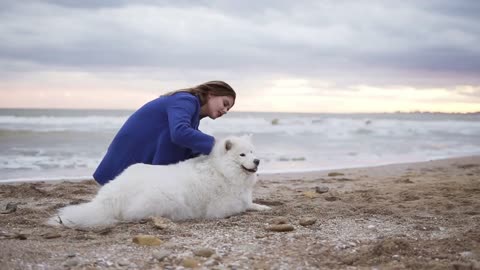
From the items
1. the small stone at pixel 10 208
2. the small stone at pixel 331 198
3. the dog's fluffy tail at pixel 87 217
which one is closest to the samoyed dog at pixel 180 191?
the dog's fluffy tail at pixel 87 217

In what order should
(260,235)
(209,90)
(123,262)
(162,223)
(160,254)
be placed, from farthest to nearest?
(209,90) < (162,223) < (260,235) < (160,254) < (123,262)

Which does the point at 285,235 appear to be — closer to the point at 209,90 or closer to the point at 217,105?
the point at 217,105

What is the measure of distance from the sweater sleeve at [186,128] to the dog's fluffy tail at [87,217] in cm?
90

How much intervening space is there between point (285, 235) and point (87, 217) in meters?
1.68

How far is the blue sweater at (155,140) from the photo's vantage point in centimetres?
496

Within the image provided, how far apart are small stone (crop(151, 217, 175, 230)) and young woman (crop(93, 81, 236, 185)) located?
0.83 meters

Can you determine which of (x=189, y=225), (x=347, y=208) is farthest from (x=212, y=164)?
(x=347, y=208)

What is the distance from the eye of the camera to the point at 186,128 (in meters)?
4.76

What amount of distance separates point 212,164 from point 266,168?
5.19 m

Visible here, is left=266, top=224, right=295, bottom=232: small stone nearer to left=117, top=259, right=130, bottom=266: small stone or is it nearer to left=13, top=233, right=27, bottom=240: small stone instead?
left=117, top=259, right=130, bottom=266: small stone

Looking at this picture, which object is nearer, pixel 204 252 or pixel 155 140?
pixel 204 252

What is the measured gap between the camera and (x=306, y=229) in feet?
14.1

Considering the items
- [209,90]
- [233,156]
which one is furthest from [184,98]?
[233,156]

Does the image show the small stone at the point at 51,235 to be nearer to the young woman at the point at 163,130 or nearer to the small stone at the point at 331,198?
the young woman at the point at 163,130
